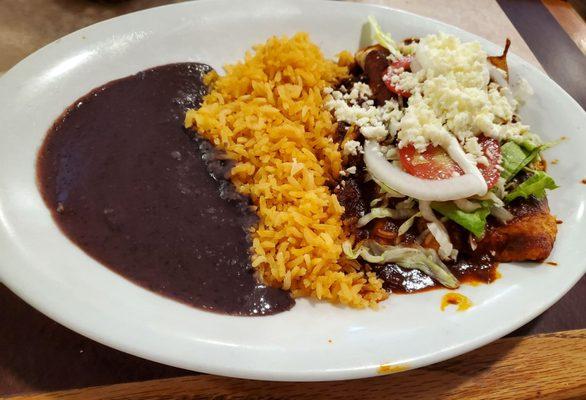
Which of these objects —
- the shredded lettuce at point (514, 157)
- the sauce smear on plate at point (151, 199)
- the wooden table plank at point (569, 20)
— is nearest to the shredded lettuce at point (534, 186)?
the shredded lettuce at point (514, 157)

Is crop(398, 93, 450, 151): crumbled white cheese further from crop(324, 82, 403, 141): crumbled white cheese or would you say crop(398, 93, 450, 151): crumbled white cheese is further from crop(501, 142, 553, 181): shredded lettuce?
crop(501, 142, 553, 181): shredded lettuce

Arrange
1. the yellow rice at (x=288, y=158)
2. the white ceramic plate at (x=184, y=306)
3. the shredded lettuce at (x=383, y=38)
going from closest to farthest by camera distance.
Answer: the white ceramic plate at (x=184, y=306) → the yellow rice at (x=288, y=158) → the shredded lettuce at (x=383, y=38)

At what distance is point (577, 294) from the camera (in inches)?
90.7

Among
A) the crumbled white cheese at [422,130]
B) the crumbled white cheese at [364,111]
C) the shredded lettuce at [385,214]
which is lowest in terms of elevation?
the shredded lettuce at [385,214]

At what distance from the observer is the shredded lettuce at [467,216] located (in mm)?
2113

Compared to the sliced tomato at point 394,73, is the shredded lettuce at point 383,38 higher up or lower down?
higher up

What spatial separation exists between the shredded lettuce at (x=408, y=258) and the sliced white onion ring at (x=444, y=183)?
0.25 metres

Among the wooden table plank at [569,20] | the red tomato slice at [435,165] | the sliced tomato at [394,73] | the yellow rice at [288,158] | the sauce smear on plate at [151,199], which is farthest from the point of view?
the wooden table plank at [569,20]

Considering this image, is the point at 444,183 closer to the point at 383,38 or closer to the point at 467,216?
the point at 467,216

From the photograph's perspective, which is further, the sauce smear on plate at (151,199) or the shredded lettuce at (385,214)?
the shredded lettuce at (385,214)

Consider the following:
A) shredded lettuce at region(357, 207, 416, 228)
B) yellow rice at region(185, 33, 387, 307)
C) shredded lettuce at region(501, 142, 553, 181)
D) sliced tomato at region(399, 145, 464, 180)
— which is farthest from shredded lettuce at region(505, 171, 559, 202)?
yellow rice at region(185, 33, 387, 307)

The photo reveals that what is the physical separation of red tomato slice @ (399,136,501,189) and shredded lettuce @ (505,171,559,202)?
0.13m

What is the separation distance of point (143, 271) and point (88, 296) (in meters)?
0.24

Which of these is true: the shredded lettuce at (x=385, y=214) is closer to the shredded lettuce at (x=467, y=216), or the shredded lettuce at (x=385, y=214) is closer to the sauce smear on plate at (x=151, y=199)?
the shredded lettuce at (x=467, y=216)
